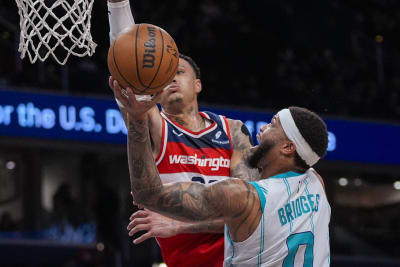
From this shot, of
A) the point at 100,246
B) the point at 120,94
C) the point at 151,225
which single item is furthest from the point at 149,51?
the point at 100,246

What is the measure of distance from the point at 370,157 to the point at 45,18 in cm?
832

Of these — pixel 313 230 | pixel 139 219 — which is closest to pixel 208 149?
pixel 139 219

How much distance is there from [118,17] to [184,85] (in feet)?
2.32

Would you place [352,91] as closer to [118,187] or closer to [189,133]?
[118,187]

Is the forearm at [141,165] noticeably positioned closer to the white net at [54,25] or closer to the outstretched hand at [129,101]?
the outstretched hand at [129,101]

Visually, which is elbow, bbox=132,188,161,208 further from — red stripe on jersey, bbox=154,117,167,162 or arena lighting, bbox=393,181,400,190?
arena lighting, bbox=393,181,400,190

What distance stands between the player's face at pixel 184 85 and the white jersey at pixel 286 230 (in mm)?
1064

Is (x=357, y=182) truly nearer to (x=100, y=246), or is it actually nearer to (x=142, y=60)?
(x=100, y=246)

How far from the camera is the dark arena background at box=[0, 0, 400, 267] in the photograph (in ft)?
31.7

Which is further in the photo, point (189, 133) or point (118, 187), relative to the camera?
point (118, 187)

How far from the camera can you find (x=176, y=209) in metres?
3.04

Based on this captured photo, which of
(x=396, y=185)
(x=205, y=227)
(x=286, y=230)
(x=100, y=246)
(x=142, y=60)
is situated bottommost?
(x=396, y=185)

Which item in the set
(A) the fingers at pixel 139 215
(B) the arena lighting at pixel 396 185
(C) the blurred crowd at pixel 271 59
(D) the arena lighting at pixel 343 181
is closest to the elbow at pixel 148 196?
(A) the fingers at pixel 139 215

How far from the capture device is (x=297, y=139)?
3.26 meters
